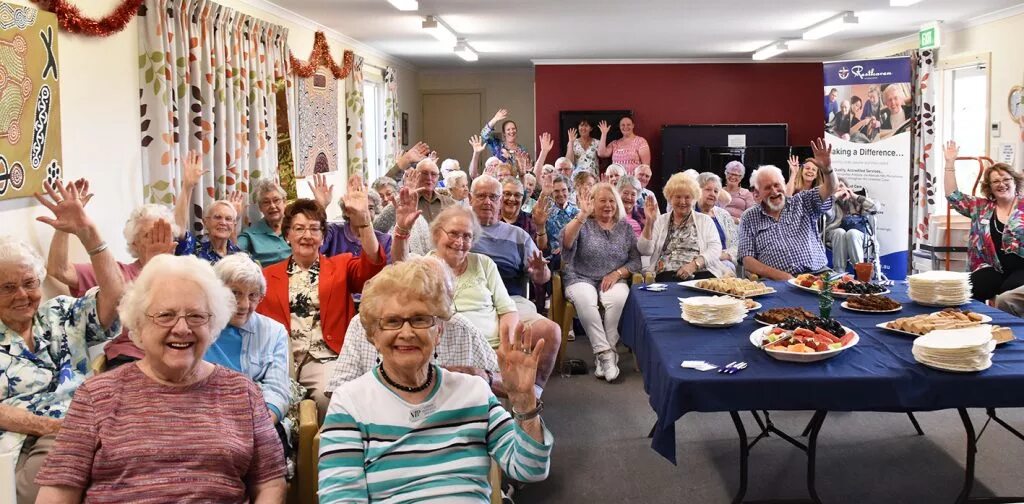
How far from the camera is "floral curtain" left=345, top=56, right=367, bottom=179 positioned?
883 centimetres

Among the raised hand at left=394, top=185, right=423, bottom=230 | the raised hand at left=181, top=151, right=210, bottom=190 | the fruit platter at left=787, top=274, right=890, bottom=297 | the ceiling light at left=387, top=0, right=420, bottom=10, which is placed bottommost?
the fruit platter at left=787, top=274, right=890, bottom=297

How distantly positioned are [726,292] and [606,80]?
8383 mm

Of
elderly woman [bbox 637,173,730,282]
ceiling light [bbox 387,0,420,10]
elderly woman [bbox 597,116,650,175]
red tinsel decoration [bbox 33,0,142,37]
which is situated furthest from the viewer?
elderly woman [bbox 597,116,650,175]

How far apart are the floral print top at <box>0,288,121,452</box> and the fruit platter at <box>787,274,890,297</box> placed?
2891 mm

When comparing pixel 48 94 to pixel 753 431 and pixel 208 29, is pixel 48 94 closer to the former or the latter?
pixel 208 29

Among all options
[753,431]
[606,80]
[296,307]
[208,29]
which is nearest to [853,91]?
[606,80]

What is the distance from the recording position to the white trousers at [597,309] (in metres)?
5.22

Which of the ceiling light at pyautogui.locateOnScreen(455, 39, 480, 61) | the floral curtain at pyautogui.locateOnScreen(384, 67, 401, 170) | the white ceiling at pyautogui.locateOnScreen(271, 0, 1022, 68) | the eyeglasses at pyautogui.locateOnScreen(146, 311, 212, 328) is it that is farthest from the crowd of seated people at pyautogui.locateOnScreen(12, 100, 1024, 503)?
the floral curtain at pyautogui.locateOnScreen(384, 67, 401, 170)

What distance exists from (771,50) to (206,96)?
7.00 metres

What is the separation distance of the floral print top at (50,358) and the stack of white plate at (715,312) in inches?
82.3

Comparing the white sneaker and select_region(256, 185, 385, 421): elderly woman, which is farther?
the white sneaker

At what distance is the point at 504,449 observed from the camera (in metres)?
1.92

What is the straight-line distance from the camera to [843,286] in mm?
3971

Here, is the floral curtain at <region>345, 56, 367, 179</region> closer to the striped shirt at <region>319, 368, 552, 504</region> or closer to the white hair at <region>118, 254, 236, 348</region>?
the white hair at <region>118, 254, 236, 348</region>
